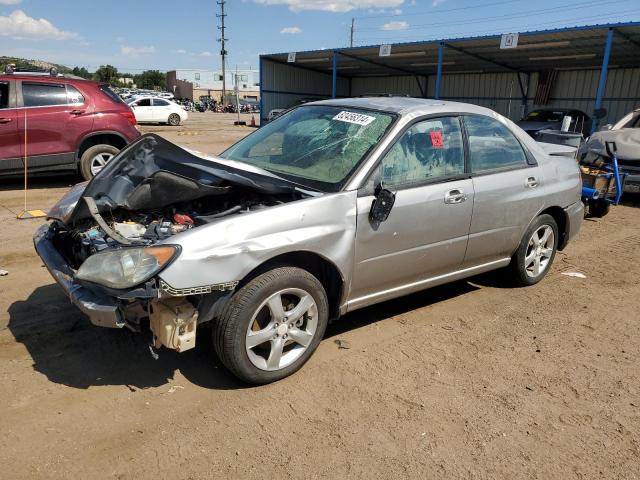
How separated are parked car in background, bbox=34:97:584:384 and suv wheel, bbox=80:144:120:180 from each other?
17.2 feet

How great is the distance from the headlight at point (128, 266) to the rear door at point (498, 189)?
8.19 ft

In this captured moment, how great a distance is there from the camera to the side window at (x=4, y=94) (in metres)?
8.20

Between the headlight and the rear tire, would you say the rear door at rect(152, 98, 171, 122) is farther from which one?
the headlight

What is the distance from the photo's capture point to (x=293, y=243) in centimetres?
302

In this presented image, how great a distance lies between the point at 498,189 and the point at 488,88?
23544 mm

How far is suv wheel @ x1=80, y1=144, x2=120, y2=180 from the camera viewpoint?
29.0ft

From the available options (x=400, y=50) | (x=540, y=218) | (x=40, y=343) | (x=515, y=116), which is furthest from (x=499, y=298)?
(x=515, y=116)

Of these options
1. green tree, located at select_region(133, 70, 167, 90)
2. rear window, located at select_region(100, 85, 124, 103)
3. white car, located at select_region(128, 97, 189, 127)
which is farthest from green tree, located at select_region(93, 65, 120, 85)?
rear window, located at select_region(100, 85, 124, 103)

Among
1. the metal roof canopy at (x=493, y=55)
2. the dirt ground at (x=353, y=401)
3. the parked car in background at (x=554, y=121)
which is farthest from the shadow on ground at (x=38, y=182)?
the metal roof canopy at (x=493, y=55)

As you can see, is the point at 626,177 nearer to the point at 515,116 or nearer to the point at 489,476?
the point at 489,476

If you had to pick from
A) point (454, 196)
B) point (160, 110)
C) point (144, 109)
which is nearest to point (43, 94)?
point (454, 196)

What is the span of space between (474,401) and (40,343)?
2.91 metres

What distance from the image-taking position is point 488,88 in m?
25.6

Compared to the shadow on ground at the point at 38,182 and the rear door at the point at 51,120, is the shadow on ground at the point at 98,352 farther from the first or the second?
the shadow on ground at the point at 38,182
